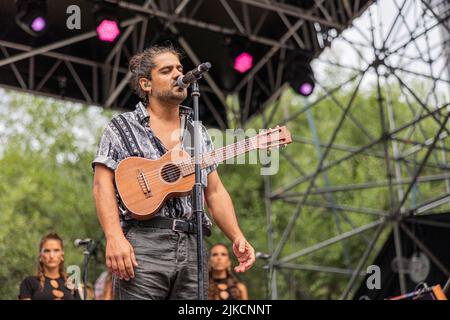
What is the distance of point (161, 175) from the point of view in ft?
11.4

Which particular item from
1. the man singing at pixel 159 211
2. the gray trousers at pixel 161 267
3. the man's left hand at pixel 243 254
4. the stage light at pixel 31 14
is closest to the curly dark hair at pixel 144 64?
the man singing at pixel 159 211

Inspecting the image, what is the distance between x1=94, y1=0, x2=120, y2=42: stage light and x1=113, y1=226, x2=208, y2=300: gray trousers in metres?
5.56

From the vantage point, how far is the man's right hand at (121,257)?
3209mm

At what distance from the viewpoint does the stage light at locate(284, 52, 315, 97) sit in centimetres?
988

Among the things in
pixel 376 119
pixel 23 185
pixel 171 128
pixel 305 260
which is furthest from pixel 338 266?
pixel 171 128

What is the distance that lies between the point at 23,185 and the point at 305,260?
8600 mm

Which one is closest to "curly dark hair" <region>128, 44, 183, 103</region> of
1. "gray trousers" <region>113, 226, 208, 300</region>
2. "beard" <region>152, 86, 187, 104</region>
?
"beard" <region>152, 86, 187, 104</region>

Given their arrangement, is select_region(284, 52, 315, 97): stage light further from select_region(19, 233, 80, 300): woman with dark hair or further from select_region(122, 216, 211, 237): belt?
select_region(122, 216, 211, 237): belt

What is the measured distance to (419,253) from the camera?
925 cm

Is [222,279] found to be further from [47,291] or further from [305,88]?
[305,88]

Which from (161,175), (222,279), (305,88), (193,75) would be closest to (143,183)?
(161,175)

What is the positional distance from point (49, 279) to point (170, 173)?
3682 millimetres

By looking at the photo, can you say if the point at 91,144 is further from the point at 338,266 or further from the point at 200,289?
the point at 200,289

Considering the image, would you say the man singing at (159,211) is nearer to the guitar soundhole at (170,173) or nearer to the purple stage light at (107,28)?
the guitar soundhole at (170,173)
